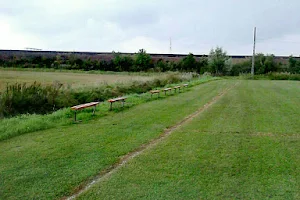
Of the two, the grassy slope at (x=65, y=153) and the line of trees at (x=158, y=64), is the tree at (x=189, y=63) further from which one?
the grassy slope at (x=65, y=153)

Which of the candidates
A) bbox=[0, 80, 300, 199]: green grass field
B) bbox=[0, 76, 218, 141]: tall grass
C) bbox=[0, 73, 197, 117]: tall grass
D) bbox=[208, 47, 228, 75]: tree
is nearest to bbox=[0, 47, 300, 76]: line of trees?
bbox=[208, 47, 228, 75]: tree

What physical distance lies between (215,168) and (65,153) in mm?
2903

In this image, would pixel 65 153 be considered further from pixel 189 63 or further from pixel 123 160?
pixel 189 63

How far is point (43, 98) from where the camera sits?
11.8m

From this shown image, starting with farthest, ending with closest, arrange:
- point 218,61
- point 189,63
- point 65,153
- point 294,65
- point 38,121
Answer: point 189,63 < point 294,65 < point 218,61 < point 38,121 < point 65,153

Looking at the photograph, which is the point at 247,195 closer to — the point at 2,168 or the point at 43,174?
the point at 43,174

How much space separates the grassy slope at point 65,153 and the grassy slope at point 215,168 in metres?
0.54

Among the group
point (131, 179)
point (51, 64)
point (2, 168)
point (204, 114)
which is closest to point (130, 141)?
point (131, 179)

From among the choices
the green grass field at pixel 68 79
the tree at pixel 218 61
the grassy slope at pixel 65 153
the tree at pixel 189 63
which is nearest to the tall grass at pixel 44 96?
the green grass field at pixel 68 79

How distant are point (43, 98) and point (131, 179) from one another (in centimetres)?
888

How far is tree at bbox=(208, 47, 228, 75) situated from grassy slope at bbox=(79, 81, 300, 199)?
43.2 m

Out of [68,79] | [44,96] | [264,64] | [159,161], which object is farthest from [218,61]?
[159,161]

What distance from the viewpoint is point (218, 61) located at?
4909cm

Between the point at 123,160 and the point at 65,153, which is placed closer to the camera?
the point at 123,160
